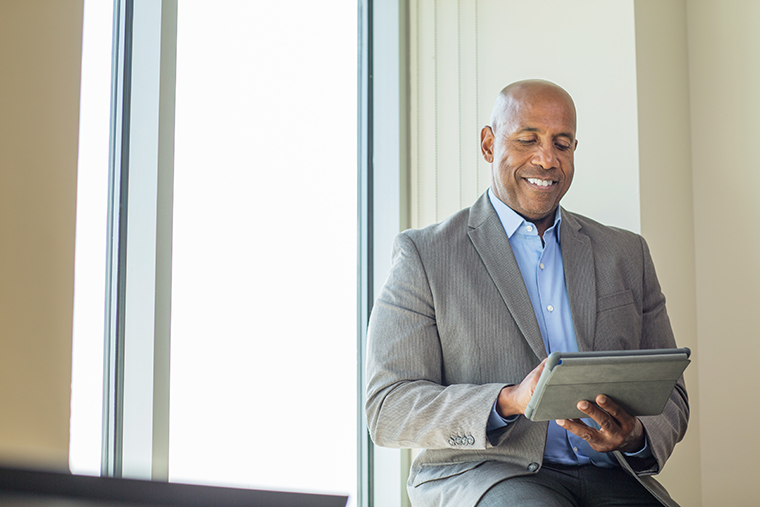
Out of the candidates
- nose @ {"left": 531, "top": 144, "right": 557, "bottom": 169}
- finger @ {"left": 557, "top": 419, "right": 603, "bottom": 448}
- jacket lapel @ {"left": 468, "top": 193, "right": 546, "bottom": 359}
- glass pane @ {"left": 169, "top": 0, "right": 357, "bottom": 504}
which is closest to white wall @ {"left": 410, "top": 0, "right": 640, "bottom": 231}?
glass pane @ {"left": 169, "top": 0, "right": 357, "bottom": 504}

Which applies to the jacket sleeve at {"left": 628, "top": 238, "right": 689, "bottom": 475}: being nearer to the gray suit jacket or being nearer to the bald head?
the gray suit jacket

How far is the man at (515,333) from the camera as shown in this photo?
123cm

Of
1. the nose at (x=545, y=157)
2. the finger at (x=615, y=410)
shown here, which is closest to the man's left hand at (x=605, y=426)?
the finger at (x=615, y=410)

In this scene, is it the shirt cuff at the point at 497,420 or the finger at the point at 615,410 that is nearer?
the finger at the point at 615,410

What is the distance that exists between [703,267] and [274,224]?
1.62 metres

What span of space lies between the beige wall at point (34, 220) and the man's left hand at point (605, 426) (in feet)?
2.83

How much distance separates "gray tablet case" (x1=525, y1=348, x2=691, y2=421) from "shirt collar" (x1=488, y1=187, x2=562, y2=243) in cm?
54

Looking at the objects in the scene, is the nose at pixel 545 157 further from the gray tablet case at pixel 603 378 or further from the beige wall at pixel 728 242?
the beige wall at pixel 728 242

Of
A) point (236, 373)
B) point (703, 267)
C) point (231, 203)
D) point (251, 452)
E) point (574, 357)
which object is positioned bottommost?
point (251, 452)

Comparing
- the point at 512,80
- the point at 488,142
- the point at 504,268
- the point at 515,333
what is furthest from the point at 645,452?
the point at 512,80

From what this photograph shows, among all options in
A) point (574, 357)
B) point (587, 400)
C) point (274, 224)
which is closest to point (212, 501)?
point (574, 357)

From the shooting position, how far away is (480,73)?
2.24m

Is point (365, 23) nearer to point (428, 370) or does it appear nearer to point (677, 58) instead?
point (677, 58)

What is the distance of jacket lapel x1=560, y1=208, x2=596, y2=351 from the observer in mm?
1428
